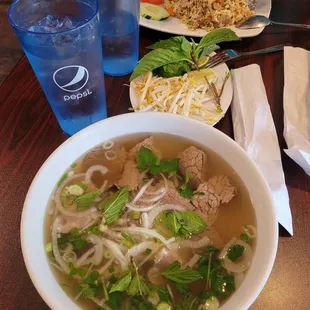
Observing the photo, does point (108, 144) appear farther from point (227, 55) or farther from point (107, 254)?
point (227, 55)

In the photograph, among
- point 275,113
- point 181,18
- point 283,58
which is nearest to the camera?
point 275,113

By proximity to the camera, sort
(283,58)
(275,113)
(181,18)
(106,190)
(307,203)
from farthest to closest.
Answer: (181,18)
(283,58)
(275,113)
(307,203)
(106,190)

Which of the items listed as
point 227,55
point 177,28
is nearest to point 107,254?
point 227,55

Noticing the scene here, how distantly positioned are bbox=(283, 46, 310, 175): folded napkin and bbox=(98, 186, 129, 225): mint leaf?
0.48 meters

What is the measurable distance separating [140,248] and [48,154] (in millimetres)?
459

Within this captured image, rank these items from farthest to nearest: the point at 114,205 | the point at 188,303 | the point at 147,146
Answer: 1. the point at 147,146
2. the point at 114,205
3. the point at 188,303

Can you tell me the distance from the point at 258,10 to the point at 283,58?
31cm

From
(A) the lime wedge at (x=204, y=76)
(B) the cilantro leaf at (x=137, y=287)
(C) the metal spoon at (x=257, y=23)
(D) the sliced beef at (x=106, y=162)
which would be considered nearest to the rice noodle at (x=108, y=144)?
(D) the sliced beef at (x=106, y=162)

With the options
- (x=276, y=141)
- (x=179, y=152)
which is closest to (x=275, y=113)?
(x=276, y=141)

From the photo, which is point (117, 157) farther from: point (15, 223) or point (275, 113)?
point (275, 113)

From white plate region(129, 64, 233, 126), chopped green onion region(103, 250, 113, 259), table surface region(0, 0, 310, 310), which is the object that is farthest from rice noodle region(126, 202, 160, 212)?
white plate region(129, 64, 233, 126)

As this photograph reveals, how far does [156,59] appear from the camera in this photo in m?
1.25

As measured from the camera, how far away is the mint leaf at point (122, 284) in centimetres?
74

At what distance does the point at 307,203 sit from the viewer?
102 centimetres
